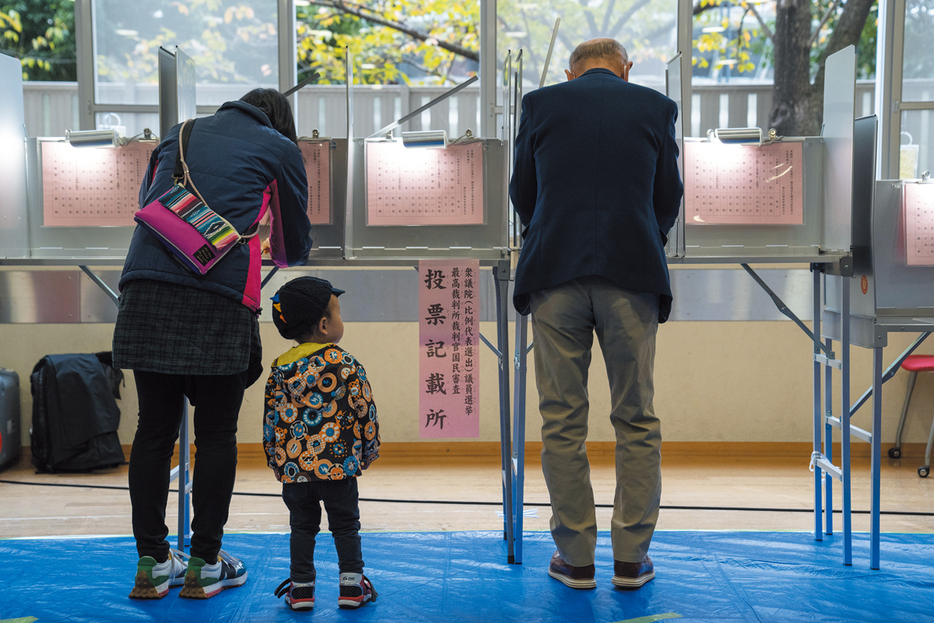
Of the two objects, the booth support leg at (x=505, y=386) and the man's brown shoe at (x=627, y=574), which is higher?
the booth support leg at (x=505, y=386)

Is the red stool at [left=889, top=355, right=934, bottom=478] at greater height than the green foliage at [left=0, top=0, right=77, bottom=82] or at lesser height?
lesser

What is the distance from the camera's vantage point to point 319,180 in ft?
7.44

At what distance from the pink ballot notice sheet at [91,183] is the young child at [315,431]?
2.80 feet

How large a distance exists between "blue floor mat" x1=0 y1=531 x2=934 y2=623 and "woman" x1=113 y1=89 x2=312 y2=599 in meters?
0.17

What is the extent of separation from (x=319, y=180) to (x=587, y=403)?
3.49ft

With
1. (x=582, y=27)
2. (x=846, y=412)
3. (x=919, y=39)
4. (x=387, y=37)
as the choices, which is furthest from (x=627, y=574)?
(x=387, y=37)

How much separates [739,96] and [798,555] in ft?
7.82

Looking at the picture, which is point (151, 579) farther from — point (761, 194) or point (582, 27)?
point (582, 27)

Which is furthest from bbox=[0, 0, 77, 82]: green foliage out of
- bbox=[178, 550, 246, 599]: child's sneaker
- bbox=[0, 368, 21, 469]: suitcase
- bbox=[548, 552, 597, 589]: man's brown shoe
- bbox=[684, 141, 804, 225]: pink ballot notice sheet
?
bbox=[548, 552, 597, 589]: man's brown shoe

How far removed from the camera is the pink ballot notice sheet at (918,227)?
2.22 meters

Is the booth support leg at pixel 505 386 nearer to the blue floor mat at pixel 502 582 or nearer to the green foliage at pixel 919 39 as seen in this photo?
the blue floor mat at pixel 502 582

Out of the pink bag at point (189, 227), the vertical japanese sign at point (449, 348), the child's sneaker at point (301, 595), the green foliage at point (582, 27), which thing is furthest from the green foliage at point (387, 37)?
the child's sneaker at point (301, 595)

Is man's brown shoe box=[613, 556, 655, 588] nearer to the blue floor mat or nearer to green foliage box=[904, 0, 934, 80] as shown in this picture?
the blue floor mat

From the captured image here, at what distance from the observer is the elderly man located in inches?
70.4
